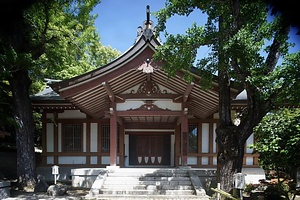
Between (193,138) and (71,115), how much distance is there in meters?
6.52

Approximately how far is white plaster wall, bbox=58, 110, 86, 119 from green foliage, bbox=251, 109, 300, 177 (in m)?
9.38

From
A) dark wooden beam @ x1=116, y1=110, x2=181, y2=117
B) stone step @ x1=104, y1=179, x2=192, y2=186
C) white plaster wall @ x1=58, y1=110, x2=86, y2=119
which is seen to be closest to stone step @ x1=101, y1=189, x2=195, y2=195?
stone step @ x1=104, y1=179, x2=192, y2=186

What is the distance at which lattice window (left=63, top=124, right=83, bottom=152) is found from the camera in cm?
1522

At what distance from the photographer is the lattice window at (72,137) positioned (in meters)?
15.2

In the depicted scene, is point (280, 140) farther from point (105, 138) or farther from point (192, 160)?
point (105, 138)

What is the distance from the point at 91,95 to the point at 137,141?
568 cm

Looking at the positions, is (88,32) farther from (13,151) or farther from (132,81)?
(13,151)

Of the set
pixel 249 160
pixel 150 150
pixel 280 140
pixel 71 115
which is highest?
pixel 71 115

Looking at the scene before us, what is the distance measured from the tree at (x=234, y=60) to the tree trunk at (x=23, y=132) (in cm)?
747

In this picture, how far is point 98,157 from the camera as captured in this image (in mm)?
15031

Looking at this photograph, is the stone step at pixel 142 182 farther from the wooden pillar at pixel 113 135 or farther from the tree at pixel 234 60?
the tree at pixel 234 60

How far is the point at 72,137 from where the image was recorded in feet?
50.1

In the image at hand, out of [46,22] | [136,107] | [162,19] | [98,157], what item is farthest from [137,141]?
[162,19]

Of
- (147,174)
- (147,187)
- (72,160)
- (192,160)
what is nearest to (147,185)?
(147,187)
